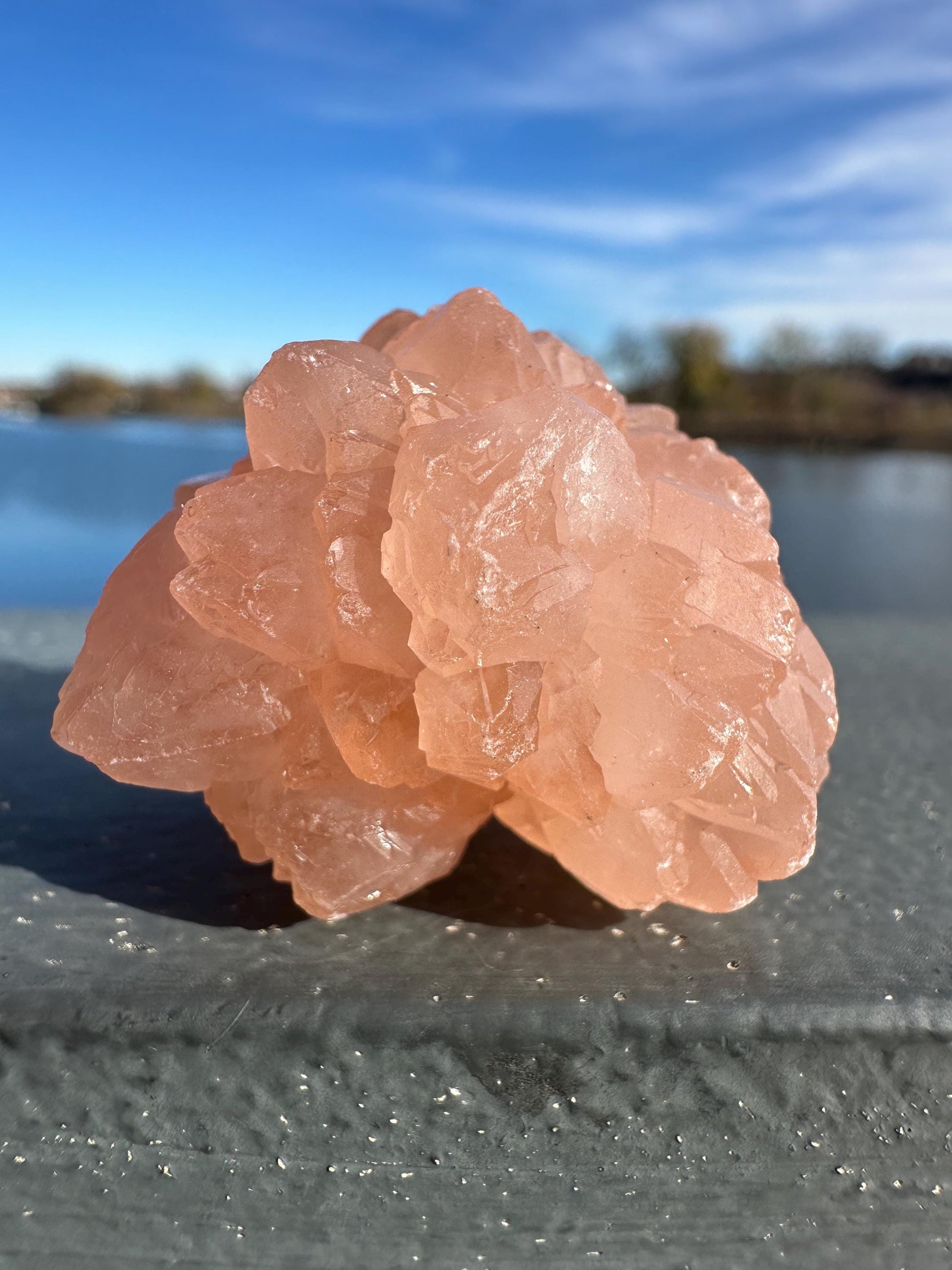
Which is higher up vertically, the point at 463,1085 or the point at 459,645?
the point at 459,645

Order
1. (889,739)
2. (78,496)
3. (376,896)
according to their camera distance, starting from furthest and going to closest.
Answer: (78,496)
(889,739)
(376,896)

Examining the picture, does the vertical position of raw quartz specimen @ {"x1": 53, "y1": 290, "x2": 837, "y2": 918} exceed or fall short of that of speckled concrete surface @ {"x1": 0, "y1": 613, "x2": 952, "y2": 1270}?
it exceeds it

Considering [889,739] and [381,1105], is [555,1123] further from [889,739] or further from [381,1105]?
[889,739]

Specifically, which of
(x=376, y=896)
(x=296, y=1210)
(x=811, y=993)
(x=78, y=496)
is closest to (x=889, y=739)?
(x=811, y=993)
